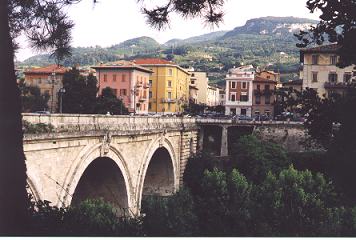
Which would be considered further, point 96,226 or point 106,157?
point 106,157

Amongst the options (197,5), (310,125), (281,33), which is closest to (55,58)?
(197,5)

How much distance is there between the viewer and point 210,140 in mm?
30078

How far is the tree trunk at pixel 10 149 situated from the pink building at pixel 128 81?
17666 millimetres

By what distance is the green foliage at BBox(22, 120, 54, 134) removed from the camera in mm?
9922

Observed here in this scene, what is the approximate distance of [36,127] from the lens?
1024 centimetres

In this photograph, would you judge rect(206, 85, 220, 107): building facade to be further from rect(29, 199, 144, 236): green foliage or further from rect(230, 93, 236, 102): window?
rect(29, 199, 144, 236): green foliage

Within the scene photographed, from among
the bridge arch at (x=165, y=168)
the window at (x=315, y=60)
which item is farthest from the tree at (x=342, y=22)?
the window at (x=315, y=60)

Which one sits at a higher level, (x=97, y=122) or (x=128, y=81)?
(x=128, y=81)

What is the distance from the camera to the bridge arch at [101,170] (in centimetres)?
1244

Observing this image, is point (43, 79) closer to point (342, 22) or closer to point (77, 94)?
point (77, 94)

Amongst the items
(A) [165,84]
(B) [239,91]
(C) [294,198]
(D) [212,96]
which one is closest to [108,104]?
(A) [165,84]

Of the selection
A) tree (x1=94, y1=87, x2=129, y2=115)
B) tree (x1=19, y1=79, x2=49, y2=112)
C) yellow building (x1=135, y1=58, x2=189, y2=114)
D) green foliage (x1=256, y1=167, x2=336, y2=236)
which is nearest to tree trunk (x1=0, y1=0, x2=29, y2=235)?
green foliage (x1=256, y1=167, x2=336, y2=236)

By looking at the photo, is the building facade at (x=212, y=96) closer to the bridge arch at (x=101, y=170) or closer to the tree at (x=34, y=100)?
the tree at (x=34, y=100)

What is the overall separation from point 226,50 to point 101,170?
32024mm
